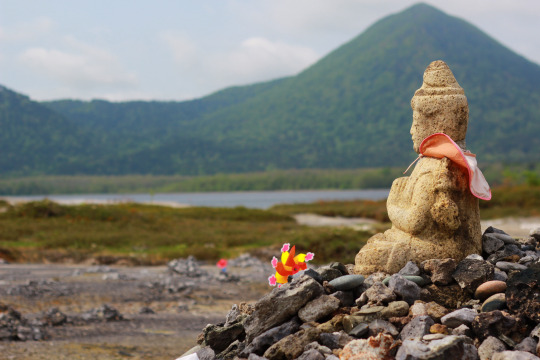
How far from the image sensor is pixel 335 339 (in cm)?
534

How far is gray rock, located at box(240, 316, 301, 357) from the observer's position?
5637mm

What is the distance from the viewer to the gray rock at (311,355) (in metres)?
5.08

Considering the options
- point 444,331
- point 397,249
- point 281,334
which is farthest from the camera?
point 397,249

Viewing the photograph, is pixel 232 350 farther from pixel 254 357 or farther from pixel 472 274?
pixel 472 274

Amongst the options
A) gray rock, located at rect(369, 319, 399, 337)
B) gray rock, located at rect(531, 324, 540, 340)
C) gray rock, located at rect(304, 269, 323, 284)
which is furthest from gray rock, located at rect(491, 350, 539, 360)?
gray rock, located at rect(304, 269, 323, 284)

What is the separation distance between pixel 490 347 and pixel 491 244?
2.22 metres

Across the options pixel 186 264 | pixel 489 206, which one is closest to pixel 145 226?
pixel 186 264

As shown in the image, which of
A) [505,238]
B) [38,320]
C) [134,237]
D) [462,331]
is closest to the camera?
[462,331]

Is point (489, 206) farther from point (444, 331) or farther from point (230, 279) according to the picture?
point (444, 331)

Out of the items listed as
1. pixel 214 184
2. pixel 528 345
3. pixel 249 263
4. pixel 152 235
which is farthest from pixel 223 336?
pixel 214 184

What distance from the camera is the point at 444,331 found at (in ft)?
16.9

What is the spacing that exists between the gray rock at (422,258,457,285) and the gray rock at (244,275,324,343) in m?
1.25

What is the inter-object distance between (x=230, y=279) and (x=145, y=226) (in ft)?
44.6

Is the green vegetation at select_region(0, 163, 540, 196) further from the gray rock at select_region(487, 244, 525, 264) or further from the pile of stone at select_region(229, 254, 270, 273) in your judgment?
the gray rock at select_region(487, 244, 525, 264)
